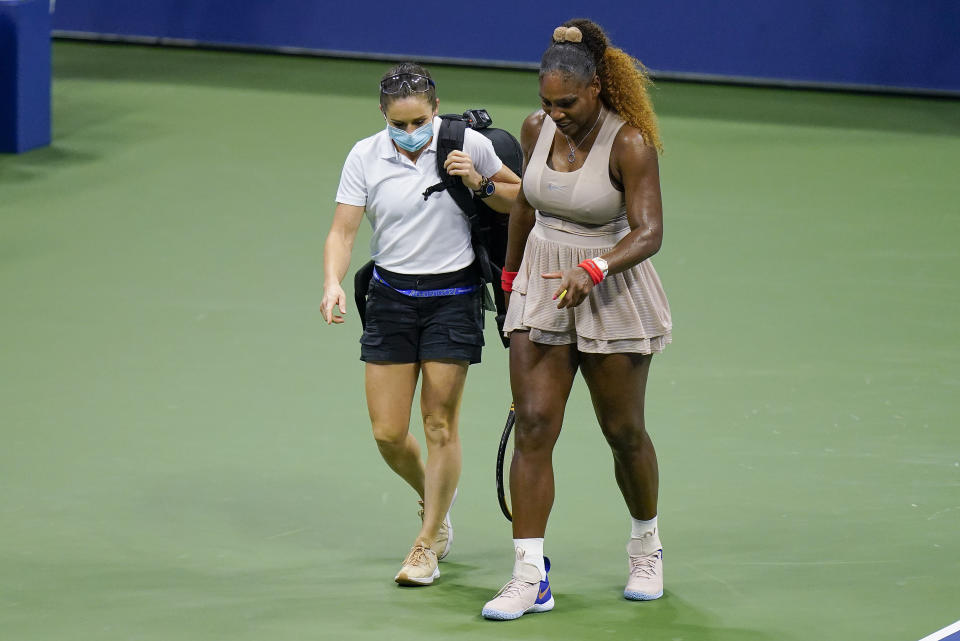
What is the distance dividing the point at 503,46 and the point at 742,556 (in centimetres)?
1184

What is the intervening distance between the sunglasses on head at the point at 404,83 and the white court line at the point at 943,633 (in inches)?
103

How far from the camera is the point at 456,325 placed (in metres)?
5.41

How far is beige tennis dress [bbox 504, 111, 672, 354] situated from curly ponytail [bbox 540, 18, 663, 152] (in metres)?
0.06

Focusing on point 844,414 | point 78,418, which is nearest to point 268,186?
point 78,418

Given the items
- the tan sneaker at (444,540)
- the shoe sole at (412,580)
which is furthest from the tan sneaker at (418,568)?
the tan sneaker at (444,540)

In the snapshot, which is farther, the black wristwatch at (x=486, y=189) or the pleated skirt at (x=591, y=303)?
the black wristwatch at (x=486, y=189)

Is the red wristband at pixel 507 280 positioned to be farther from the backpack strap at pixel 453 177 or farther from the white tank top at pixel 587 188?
the white tank top at pixel 587 188

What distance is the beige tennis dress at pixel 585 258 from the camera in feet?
16.1

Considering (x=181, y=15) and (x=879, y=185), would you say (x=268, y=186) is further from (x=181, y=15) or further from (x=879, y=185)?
(x=181, y=15)

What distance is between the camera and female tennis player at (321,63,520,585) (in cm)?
538

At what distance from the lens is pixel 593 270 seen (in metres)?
4.77

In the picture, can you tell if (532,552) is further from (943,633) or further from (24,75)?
(24,75)

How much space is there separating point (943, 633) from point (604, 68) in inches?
88.1

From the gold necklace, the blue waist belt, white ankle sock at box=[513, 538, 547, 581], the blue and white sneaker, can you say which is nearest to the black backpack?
the blue waist belt
